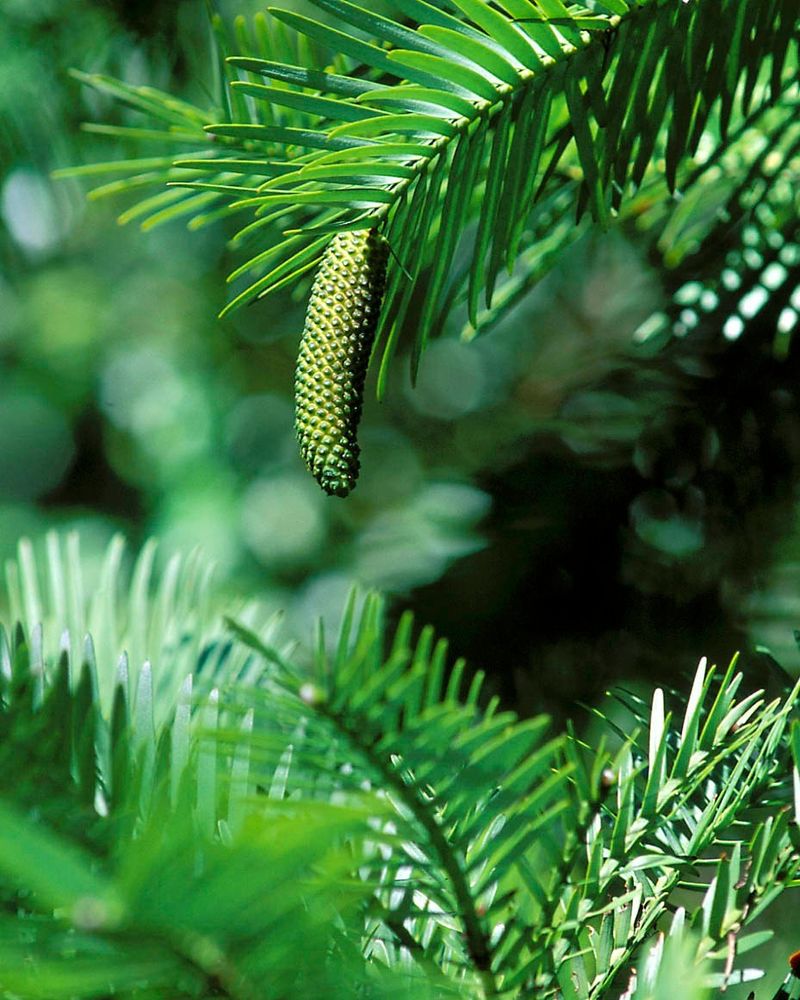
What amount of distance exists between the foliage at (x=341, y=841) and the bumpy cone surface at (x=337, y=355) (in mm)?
69

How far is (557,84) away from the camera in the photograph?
0.84ft

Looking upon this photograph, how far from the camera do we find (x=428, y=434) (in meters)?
1.02

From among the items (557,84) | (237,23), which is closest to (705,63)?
(557,84)

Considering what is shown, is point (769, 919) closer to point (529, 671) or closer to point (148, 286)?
point (529, 671)

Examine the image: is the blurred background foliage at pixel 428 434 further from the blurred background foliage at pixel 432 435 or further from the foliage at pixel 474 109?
the foliage at pixel 474 109

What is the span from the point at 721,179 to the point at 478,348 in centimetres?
65

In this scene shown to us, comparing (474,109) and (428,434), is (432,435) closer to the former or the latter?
(428,434)

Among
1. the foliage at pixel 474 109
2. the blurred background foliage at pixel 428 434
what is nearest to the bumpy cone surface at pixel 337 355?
the foliage at pixel 474 109

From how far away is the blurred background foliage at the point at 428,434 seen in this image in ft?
1.77

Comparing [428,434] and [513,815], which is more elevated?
[513,815]

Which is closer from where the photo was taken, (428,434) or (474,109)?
(474,109)

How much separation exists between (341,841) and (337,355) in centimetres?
12

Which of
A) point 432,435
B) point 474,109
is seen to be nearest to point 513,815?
point 474,109

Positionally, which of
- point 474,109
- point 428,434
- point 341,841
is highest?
point 474,109
